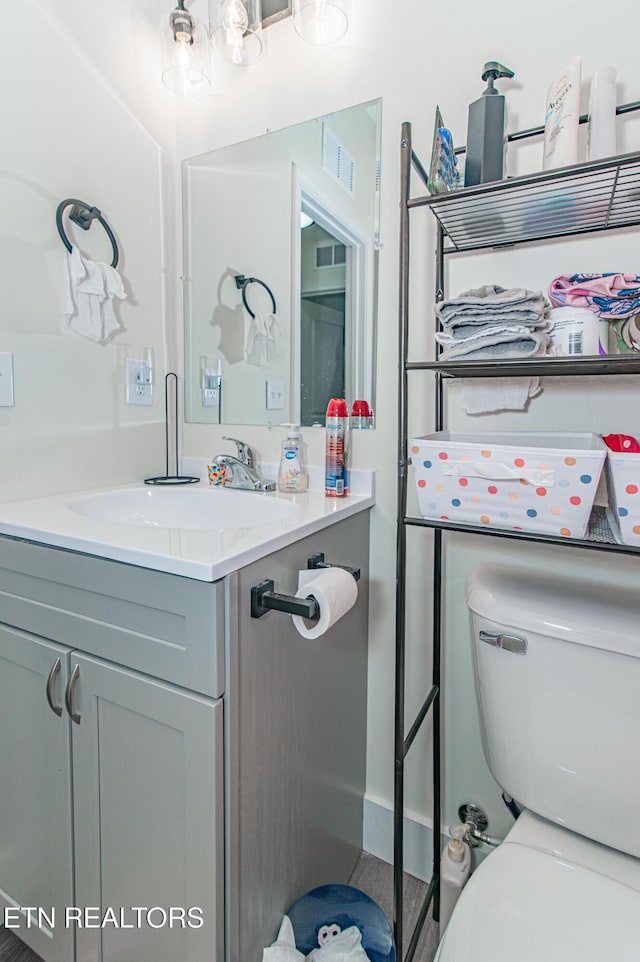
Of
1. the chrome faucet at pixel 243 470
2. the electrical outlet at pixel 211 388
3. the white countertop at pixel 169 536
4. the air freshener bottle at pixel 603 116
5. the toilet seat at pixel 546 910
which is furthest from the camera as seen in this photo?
the electrical outlet at pixel 211 388

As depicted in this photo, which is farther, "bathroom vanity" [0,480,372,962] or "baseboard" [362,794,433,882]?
"baseboard" [362,794,433,882]

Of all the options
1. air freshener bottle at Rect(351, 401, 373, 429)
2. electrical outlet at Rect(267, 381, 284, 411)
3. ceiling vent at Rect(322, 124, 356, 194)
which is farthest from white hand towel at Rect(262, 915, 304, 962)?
ceiling vent at Rect(322, 124, 356, 194)

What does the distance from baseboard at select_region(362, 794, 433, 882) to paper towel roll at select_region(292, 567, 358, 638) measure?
31.1 inches

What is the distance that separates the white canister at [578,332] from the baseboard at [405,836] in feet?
3.85

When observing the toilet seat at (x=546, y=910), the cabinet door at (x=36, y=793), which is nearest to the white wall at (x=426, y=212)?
the toilet seat at (x=546, y=910)

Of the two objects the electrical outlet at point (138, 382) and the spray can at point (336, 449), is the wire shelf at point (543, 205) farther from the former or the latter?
the electrical outlet at point (138, 382)

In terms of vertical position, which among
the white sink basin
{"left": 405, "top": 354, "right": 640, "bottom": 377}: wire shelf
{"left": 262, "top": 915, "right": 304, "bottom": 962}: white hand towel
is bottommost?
{"left": 262, "top": 915, "right": 304, "bottom": 962}: white hand towel

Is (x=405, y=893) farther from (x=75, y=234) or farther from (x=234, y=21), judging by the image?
(x=234, y=21)

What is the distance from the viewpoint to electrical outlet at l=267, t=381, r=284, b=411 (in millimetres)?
1410

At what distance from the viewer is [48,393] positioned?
4.03 feet

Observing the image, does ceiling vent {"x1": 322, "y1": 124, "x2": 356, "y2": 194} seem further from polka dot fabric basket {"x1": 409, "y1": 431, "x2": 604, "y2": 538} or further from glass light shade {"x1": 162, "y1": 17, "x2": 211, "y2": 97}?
polka dot fabric basket {"x1": 409, "y1": 431, "x2": 604, "y2": 538}

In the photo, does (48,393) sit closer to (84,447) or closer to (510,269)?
(84,447)

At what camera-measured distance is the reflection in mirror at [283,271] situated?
4.13 ft

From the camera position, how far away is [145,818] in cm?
84
